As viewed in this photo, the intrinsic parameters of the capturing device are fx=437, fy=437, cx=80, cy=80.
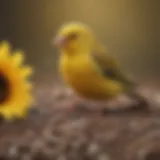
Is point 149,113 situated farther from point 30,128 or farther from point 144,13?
point 144,13

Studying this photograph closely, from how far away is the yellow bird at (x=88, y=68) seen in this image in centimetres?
90

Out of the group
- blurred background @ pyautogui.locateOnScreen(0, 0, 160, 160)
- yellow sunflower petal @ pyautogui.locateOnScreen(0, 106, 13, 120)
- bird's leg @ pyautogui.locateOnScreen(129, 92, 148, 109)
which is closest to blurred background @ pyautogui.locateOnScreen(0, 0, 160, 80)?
blurred background @ pyautogui.locateOnScreen(0, 0, 160, 160)

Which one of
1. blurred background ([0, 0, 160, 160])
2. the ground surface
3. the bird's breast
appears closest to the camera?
the ground surface

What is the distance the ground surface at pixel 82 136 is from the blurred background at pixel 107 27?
0.34 meters

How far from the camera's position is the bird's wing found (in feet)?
3.01

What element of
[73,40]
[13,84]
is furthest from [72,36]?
[13,84]

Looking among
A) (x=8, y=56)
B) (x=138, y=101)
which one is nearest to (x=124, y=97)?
(x=138, y=101)

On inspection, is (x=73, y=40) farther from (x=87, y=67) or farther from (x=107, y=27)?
(x=107, y=27)

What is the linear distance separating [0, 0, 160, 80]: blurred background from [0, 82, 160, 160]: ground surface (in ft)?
1.11

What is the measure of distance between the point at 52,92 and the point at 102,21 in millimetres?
296

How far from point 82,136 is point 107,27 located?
0.50 m

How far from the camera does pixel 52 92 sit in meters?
1.08

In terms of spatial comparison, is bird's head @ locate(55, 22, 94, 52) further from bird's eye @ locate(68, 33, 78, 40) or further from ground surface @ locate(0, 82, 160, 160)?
ground surface @ locate(0, 82, 160, 160)

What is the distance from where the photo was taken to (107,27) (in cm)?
126
